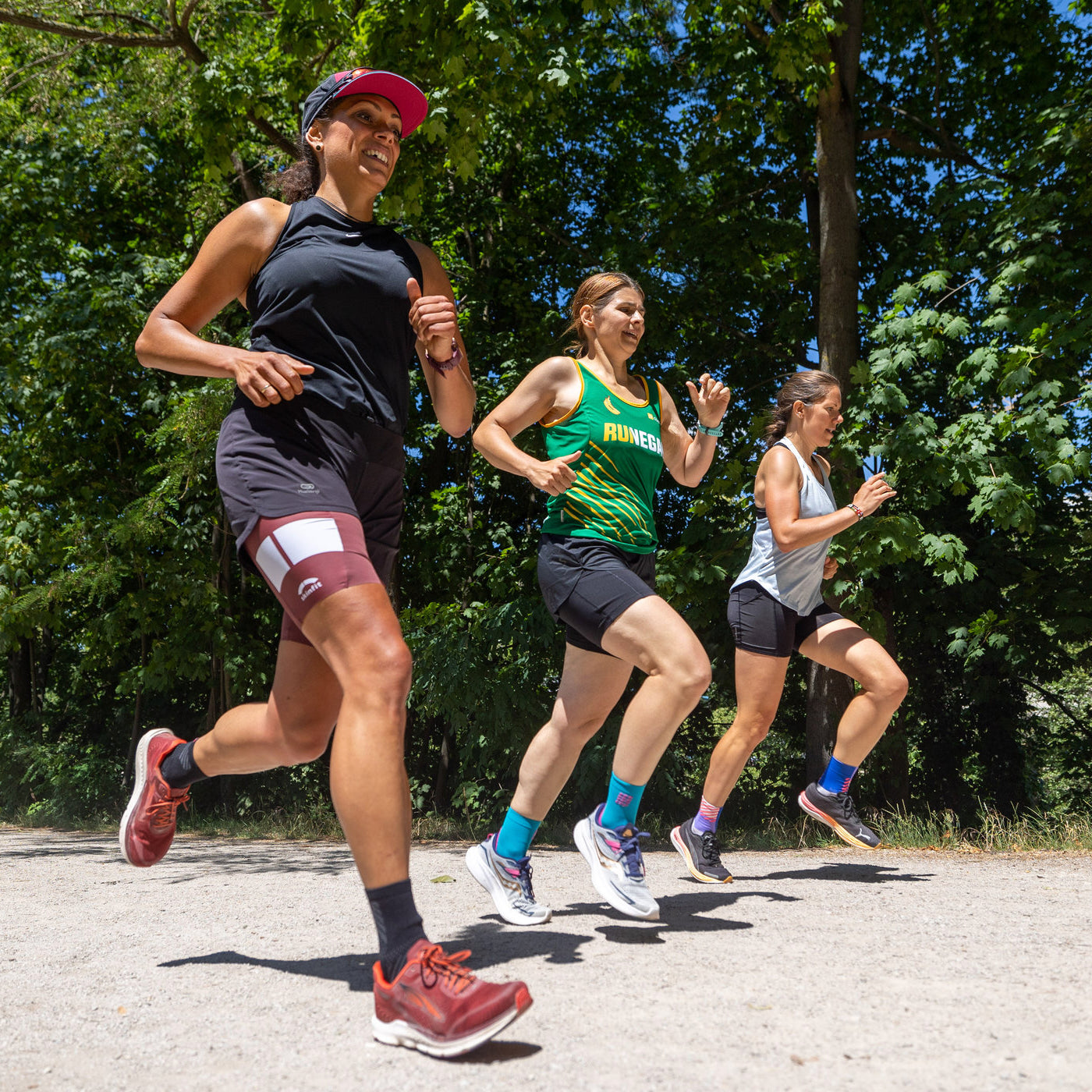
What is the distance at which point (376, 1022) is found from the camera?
7.14ft

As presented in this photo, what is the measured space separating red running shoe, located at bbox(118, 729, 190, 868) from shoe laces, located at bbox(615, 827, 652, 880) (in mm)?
1364

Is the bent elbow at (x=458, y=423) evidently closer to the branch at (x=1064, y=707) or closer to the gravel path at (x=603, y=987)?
the gravel path at (x=603, y=987)

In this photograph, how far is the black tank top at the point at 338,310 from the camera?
2736 millimetres

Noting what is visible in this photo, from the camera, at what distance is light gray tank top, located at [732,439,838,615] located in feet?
15.2

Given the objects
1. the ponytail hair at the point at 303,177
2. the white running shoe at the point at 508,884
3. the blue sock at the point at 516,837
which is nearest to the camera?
the ponytail hair at the point at 303,177

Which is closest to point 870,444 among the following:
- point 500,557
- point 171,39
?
point 500,557

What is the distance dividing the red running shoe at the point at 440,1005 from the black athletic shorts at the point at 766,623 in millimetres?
2704

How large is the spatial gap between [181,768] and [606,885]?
4.50ft

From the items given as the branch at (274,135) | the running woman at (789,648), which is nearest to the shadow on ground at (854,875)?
the running woman at (789,648)

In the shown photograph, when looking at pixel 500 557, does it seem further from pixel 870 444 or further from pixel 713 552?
pixel 870 444

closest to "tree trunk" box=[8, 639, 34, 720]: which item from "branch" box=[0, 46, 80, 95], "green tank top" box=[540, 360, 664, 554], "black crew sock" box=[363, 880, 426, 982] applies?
"branch" box=[0, 46, 80, 95]

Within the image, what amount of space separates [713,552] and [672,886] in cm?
413

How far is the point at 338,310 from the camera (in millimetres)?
2754

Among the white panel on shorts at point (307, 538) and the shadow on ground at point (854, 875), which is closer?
the white panel on shorts at point (307, 538)
